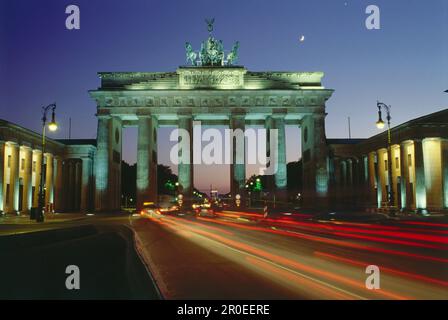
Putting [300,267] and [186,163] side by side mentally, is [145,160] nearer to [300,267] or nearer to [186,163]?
[186,163]

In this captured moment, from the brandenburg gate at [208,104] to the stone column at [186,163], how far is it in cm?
16

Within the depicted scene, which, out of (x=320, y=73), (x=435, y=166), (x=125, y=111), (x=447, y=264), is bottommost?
(x=447, y=264)

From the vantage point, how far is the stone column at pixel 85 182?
274 feet

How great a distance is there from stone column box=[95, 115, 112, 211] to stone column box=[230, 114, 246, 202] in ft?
65.5

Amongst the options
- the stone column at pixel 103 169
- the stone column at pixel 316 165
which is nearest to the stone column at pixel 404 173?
the stone column at pixel 316 165

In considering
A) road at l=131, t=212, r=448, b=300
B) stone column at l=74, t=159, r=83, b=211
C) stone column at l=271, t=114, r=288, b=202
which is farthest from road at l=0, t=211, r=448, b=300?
stone column at l=74, t=159, r=83, b=211

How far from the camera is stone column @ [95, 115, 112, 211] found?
253 ft

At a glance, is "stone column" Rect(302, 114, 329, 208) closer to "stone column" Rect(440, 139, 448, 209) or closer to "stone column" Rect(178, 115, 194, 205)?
"stone column" Rect(178, 115, 194, 205)

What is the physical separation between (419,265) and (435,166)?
1977 inches

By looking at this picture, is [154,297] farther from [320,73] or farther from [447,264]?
[320,73]

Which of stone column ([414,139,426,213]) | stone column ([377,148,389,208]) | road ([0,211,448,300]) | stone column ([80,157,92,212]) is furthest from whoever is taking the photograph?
stone column ([80,157,92,212])
